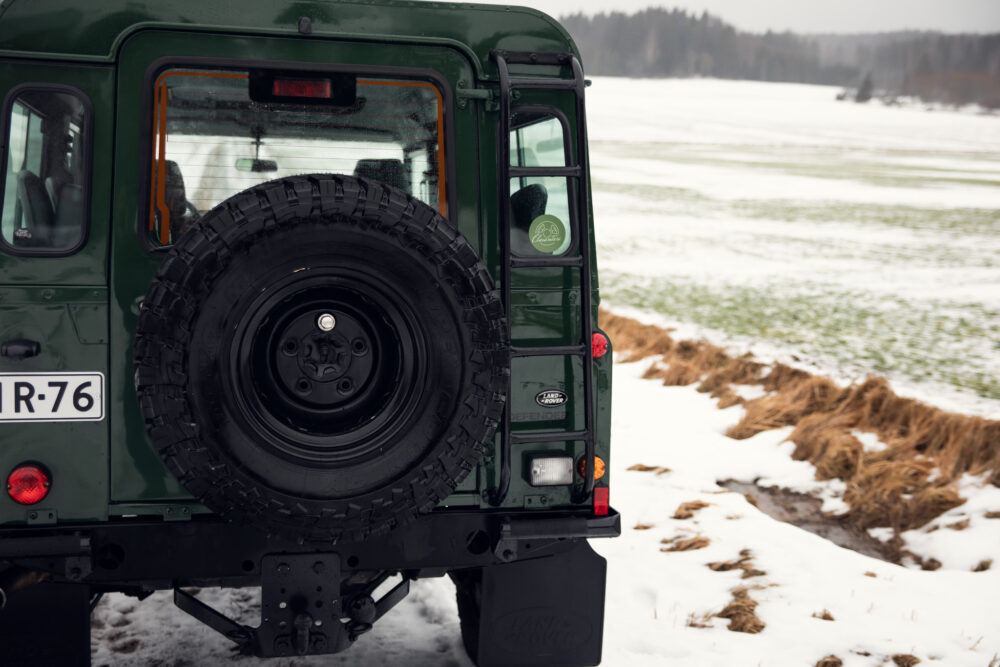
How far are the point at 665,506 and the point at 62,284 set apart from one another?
4.25m

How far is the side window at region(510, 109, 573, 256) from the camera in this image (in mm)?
3816

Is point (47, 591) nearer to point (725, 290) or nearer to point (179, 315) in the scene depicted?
point (179, 315)

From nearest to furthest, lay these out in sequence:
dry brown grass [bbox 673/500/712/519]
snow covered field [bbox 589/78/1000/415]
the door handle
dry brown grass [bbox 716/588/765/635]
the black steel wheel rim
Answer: the black steel wheel rim, the door handle, dry brown grass [bbox 716/588/765/635], dry brown grass [bbox 673/500/712/519], snow covered field [bbox 589/78/1000/415]

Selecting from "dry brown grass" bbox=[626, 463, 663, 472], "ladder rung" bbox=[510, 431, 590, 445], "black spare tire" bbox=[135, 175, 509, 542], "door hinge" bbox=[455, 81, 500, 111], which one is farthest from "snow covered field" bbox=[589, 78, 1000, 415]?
"black spare tire" bbox=[135, 175, 509, 542]

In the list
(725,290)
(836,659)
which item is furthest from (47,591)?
(725,290)

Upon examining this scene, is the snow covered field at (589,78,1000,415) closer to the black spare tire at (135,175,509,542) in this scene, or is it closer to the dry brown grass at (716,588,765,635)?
the dry brown grass at (716,588,765,635)

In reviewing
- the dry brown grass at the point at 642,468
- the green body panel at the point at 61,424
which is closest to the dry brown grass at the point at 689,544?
the dry brown grass at the point at 642,468

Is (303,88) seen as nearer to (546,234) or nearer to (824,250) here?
(546,234)

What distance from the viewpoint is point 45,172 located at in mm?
3490

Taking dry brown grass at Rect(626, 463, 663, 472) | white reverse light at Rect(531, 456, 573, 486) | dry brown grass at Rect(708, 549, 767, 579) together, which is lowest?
dry brown grass at Rect(708, 549, 767, 579)

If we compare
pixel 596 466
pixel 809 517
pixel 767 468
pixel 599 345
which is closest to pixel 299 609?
pixel 596 466

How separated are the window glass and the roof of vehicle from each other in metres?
0.17

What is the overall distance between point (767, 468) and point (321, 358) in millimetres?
5038

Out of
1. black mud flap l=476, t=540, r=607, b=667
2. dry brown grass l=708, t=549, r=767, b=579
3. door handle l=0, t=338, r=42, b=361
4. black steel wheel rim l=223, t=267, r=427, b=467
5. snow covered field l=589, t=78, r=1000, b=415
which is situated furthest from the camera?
snow covered field l=589, t=78, r=1000, b=415
